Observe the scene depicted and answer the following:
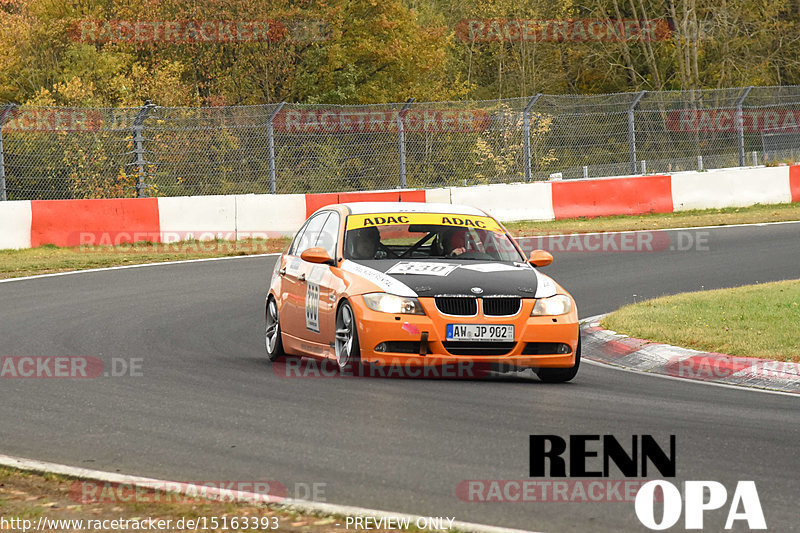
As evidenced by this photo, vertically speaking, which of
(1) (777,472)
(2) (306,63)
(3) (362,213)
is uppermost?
(2) (306,63)

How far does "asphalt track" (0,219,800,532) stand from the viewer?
6.05m

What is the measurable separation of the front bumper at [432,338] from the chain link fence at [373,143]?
45.8 feet

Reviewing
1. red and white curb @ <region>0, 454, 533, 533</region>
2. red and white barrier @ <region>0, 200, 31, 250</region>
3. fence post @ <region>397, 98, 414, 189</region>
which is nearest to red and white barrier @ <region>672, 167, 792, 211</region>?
fence post @ <region>397, 98, 414, 189</region>

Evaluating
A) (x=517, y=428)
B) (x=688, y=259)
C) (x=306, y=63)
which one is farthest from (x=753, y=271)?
(x=306, y=63)

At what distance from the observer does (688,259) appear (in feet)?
62.0

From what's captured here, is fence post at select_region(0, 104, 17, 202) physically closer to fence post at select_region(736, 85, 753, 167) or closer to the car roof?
the car roof

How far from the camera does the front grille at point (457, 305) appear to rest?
30.8 ft

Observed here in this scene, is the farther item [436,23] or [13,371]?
[436,23]

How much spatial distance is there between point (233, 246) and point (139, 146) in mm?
2910

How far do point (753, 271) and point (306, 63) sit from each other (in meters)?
33.6

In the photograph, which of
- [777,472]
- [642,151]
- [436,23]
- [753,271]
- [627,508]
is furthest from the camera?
[436,23]

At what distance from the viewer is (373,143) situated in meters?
24.8

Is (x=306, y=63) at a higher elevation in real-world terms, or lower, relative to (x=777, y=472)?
higher

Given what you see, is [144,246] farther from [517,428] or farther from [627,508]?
[627,508]
